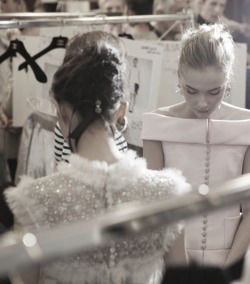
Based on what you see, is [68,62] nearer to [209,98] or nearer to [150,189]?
[150,189]

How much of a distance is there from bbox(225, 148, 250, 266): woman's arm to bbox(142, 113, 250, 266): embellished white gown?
0.01 meters

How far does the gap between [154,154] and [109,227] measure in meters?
0.99

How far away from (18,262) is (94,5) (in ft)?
10.2

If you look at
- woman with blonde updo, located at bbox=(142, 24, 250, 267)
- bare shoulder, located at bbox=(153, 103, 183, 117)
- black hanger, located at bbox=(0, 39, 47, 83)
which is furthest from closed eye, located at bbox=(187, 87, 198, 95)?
black hanger, located at bbox=(0, 39, 47, 83)

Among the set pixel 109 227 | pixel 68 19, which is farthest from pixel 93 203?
pixel 68 19

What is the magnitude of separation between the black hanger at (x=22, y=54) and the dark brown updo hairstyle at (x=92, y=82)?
4.63 feet

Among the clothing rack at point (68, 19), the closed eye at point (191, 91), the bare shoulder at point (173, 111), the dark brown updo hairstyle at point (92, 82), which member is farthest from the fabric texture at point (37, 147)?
the dark brown updo hairstyle at point (92, 82)

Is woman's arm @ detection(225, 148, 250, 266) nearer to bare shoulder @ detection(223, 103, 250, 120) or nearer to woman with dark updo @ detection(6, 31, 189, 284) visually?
bare shoulder @ detection(223, 103, 250, 120)

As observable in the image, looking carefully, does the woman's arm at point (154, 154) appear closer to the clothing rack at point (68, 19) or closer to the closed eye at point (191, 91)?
the closed eye at point (191, 91)

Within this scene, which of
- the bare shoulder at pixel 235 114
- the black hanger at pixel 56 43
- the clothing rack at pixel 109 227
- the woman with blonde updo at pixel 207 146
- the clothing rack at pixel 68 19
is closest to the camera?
the clothing rack at pixel 109 227

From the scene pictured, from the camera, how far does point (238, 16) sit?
2.54 m

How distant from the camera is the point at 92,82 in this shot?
1.12m

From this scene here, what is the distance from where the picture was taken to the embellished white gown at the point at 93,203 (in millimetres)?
1099

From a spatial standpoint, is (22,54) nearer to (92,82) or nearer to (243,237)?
(243,237)
